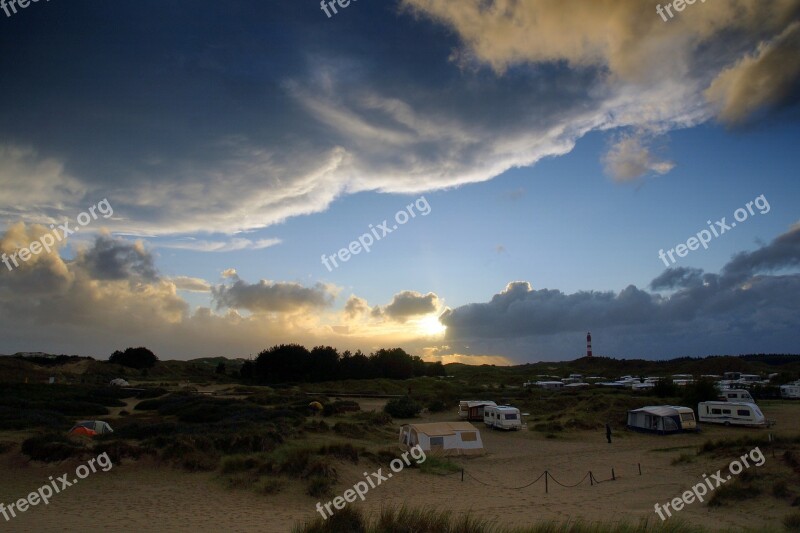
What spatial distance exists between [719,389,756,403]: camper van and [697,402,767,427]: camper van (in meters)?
5.23

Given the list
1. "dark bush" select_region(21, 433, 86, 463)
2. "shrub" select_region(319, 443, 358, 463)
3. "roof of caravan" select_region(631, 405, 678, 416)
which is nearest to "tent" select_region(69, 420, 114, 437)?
"dark bush" select_region(21, 433, 86, 463)

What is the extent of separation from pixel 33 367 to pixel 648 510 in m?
97.4

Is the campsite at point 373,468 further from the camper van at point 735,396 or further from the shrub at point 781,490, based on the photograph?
the camper van at point 735,396

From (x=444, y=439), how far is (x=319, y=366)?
72.0 meters

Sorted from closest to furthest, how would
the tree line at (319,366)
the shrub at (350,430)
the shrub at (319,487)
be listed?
the shrub at (319,487) < the shrub at (350,430) < the tree line at (319,366)

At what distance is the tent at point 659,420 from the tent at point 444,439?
14385 mm

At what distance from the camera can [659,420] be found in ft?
112

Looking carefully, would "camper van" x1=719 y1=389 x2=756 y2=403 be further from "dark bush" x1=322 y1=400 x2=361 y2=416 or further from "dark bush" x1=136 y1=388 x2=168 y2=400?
"dark bush" x1=136 y1=388 x2=168 y2=400

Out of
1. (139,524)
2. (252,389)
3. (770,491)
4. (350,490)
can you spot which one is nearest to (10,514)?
(139,524)

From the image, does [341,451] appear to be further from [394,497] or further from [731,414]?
[731,414]

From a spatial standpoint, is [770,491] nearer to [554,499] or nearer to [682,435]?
[554,499]

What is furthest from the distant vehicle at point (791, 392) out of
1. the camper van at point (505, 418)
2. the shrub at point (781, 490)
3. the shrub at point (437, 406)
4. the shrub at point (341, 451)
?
the shrub at point (341, 451)

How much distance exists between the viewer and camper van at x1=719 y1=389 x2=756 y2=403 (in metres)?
41.6

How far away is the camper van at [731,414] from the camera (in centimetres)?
3459
